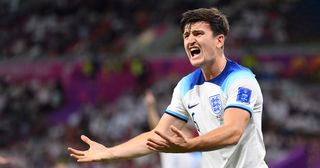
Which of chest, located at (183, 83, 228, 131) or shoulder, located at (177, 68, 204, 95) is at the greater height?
shoulder, located at (177, 68, 204, 95)

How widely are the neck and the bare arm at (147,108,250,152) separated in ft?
1.27

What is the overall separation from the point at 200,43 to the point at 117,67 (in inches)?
613

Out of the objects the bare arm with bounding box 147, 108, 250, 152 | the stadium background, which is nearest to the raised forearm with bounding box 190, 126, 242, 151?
the bare arm with bounding box 147, 108, 250, 152

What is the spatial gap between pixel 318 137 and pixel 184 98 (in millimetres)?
8815

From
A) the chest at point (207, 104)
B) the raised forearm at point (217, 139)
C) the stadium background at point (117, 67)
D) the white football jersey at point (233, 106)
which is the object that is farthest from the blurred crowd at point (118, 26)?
the raised forearm at point (217, 139)

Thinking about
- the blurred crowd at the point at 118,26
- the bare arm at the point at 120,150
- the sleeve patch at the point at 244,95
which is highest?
the blurred crowd at the point at 118,26

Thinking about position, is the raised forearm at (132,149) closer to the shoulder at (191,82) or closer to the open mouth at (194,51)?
the shoulder at (191,82)

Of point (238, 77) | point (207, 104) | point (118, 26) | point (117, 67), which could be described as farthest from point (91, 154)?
point (118, 26)

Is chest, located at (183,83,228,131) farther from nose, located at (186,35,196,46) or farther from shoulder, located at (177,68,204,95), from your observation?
nose, located at (186,35,196,46)

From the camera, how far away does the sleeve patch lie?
4500 mm

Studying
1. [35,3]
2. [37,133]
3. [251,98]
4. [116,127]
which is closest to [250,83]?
[251,98]

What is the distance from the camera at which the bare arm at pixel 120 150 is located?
15.8 ft

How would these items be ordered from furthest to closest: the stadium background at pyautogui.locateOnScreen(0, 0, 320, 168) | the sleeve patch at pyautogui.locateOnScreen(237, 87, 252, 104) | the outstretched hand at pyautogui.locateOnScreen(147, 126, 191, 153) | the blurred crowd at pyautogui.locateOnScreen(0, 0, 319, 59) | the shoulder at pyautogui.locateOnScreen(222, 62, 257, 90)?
the blurred crowd at pyautogui.locateOnScreen(0, 0, 319, 59), the stadium background at pyautogui.locateOnScreen(0, 0, 320, 168), the shoulder at pyautogui.locateOnScreen(222, 62, 257, 90), the sleeve patch at pyautogui.locateOnScreen(237, 87, 252, 104), the outstretched hand at pyautogui.locateOnScreen(147, 126, 191, 153)

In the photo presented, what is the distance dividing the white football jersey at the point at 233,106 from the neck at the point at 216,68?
25 millimetres
